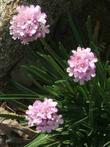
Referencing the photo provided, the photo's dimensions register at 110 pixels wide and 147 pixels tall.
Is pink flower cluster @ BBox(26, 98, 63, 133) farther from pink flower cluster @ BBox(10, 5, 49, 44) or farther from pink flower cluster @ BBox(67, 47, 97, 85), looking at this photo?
pink flower cluster @ BBox(10, 5, 49, 44)

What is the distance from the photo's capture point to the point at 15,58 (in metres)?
3.51

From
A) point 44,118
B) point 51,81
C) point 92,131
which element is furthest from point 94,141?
point 44,118

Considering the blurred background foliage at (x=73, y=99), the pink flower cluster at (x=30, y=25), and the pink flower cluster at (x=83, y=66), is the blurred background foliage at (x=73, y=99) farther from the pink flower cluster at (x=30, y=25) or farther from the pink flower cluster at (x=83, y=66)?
the pink flower cluster at (x=83, y=66)

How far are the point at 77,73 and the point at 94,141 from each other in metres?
0.81

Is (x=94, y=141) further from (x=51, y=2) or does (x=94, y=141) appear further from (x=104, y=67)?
(x=51, y=2)

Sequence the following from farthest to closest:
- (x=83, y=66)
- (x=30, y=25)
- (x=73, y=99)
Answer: (x=73, y=99)
(x=30, y=25)
(x=83, y=66)

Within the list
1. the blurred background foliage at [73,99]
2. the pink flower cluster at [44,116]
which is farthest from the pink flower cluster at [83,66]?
the blurred background foliage at [73,99]

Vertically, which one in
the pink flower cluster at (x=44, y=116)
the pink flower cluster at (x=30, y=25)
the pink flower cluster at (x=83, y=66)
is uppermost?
the pink flower cluster at (x=30, y=25)

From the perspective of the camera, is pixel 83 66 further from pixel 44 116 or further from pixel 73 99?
pixel 73 99

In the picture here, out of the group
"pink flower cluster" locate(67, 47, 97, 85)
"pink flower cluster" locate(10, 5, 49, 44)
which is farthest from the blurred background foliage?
"pink flower cluster" locate(67, 47, 97, 85)

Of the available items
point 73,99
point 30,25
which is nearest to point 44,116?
point 30,25

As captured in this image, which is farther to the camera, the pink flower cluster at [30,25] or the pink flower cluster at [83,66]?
the pink flower cluster at [30,25]

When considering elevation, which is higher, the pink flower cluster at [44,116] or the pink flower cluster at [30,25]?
the pink flower cluster at [30,25]

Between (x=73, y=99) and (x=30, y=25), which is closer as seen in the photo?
(x=30, y=25)
